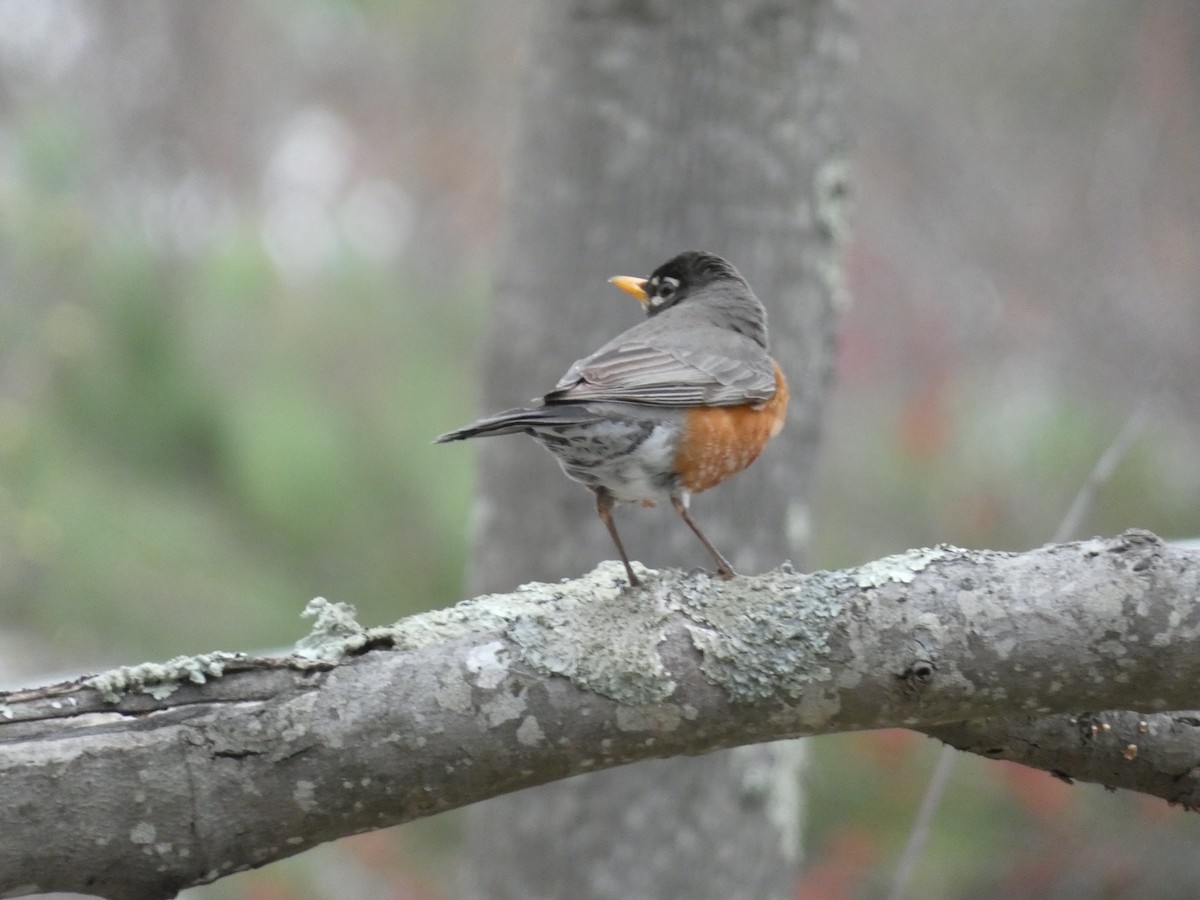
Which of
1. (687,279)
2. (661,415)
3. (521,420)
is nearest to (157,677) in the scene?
(521,420)

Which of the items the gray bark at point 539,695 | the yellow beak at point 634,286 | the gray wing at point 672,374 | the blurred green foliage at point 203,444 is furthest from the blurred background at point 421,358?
the gray bark at point 539,695

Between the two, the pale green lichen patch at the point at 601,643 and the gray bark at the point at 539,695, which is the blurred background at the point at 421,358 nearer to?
the pale green lichen patch at the point at 601,643

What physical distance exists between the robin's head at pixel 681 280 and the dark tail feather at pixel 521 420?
844mm

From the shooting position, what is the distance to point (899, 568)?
1.94 m

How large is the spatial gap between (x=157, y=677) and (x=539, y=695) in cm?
51

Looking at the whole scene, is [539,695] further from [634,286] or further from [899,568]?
[634,286]

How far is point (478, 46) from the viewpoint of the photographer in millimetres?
10742

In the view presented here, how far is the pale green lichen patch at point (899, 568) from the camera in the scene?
1.92 metres

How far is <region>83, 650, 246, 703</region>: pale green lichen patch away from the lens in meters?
1.72

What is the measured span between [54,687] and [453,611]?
544 millimetres

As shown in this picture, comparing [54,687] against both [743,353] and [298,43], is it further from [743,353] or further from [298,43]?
[298,43]

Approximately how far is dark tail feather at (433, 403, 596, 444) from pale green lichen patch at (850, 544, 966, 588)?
2.12ft

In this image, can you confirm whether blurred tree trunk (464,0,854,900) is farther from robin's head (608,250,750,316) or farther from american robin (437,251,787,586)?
american robin (437,251,787,586)

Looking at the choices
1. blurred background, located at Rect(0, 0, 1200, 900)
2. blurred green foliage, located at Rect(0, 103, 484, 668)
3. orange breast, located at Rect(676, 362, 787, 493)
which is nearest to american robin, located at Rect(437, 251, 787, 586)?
orange breast, located at Rect(676, 362, 787, 493)
